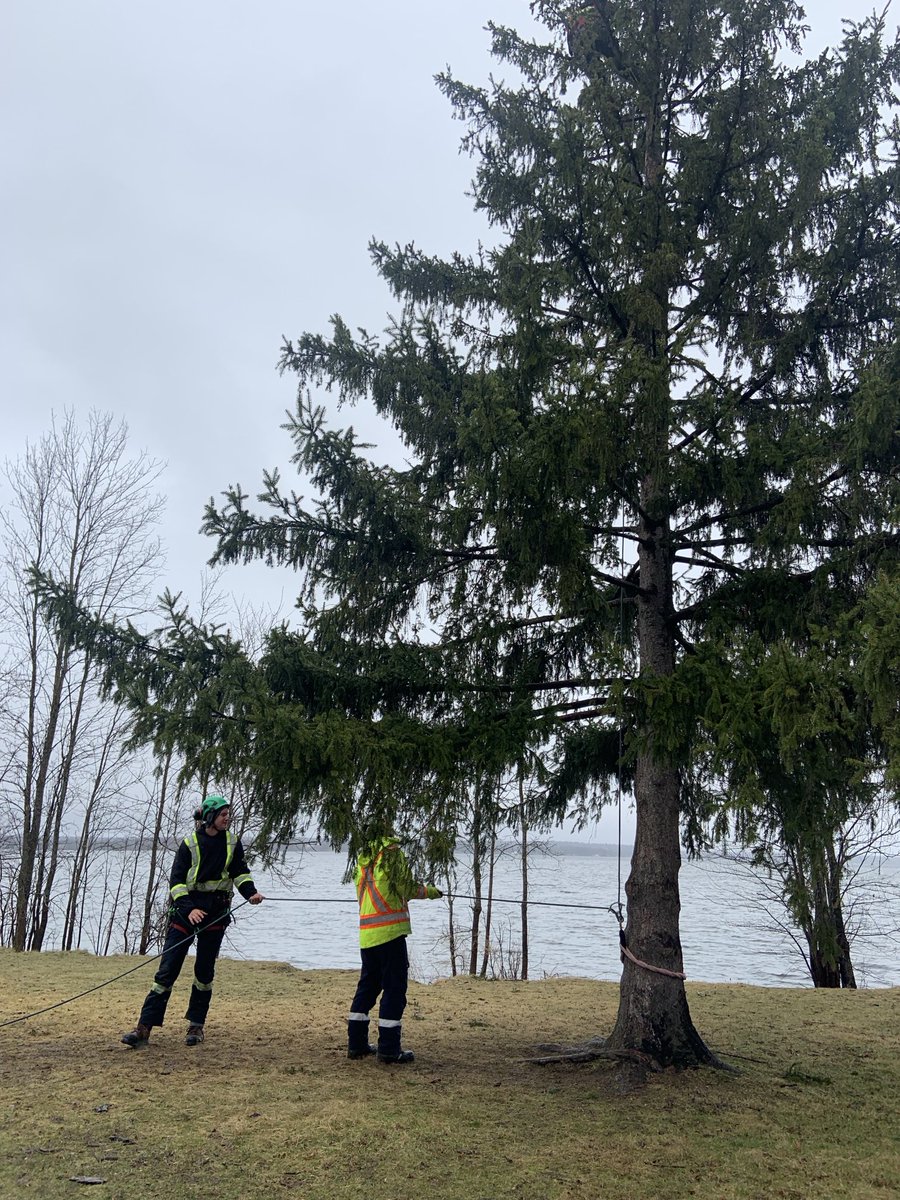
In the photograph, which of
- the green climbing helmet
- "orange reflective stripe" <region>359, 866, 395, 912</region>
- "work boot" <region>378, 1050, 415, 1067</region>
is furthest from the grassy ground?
the green climbing helmet

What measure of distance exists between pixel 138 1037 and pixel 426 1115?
7.63 feet

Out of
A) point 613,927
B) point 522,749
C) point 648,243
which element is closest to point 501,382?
point 648,243

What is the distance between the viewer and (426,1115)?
4777 mm

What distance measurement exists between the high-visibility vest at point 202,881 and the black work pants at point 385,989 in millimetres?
1091

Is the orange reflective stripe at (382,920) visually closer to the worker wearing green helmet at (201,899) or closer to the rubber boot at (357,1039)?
the rubber boot at (357,1039)

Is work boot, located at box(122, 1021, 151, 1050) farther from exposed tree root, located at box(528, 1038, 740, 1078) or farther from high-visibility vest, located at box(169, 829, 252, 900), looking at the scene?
exposed tree root, located at box(528, 1038, 740, 1078)

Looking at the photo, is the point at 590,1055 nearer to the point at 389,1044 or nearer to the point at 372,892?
the point at 389,1044

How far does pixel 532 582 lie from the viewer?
19.5 ft

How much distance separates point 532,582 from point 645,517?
1095 mm

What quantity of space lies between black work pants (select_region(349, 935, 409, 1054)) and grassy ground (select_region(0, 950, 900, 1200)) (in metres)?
0.20

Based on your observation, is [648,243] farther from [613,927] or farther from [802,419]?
[613,927]

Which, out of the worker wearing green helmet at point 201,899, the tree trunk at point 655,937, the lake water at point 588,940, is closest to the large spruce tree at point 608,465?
the tree trunk at point 655,937

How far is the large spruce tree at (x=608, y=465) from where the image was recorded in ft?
17.3

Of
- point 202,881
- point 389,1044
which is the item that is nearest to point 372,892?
point 389,1044
